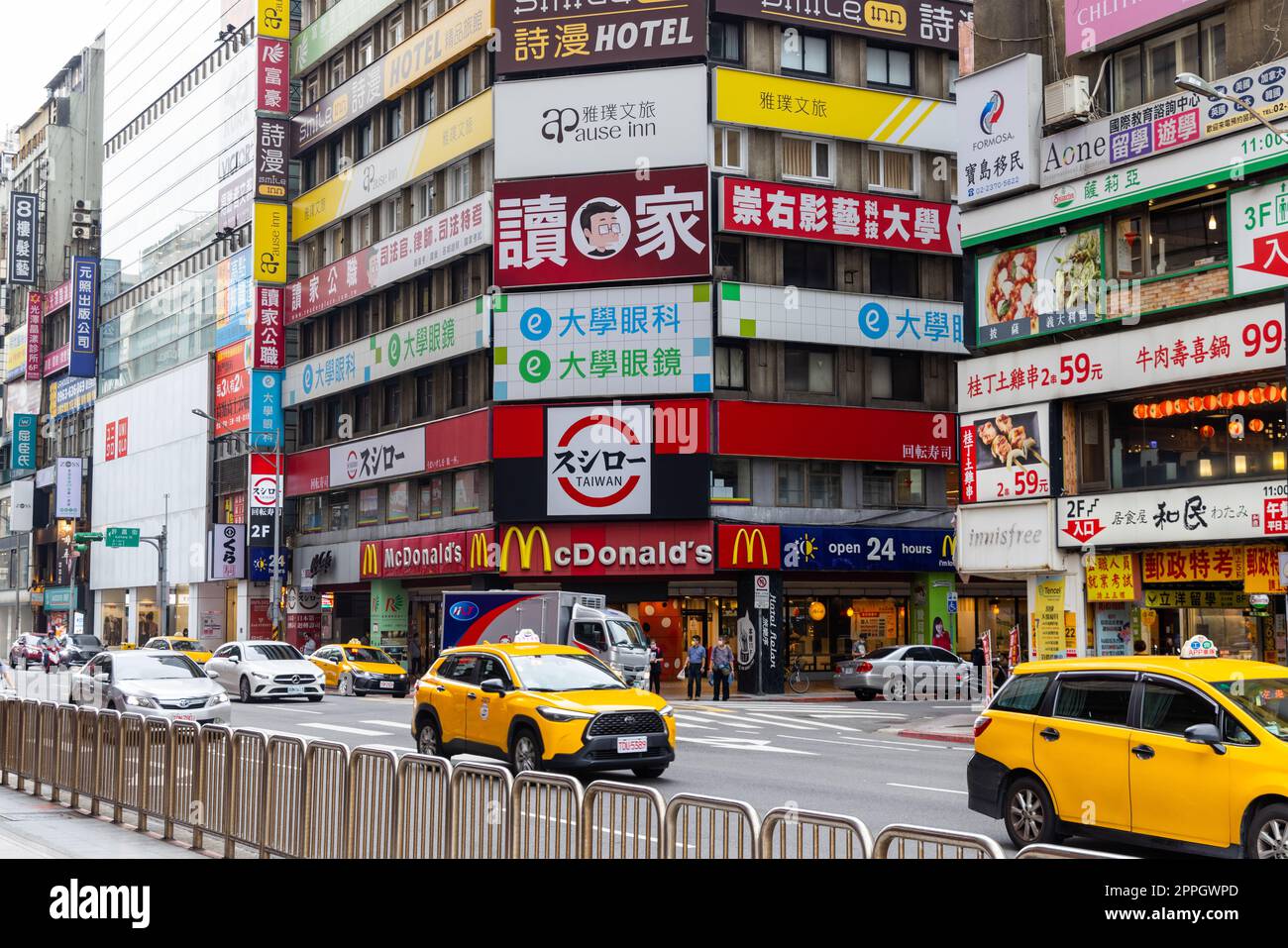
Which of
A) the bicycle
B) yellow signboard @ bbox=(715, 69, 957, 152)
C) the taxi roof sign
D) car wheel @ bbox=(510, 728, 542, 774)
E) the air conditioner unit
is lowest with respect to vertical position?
the bicycle

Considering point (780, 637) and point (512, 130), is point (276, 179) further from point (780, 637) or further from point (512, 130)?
point (780, 637)

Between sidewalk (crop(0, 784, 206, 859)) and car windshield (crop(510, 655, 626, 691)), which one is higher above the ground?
car windshield (crop(510, 655, 626, 691))

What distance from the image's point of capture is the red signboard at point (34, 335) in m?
100

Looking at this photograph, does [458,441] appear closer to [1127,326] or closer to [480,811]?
[1127,326]

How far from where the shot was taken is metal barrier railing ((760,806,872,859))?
7094 millimetres

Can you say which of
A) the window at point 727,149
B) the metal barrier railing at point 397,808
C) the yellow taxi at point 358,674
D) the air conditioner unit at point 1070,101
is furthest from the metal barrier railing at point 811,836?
the window at point 727,149

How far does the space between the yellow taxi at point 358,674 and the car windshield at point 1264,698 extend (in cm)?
3386

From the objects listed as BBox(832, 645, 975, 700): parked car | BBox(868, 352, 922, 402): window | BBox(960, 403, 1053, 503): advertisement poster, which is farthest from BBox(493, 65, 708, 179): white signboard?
BBox(832, 645, 975, 700): parked car

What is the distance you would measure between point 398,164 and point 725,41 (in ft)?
47.3

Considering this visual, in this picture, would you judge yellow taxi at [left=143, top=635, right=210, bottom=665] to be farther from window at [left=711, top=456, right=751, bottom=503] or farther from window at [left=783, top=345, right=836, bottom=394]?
window at [left=783, top=345, right=836, bottom=394]

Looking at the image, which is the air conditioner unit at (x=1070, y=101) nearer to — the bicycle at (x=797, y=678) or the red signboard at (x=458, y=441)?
the bicycle at (x=797, y=678)

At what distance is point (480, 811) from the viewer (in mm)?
9352

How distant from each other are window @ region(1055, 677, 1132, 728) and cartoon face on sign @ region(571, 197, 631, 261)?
36.6 meters
